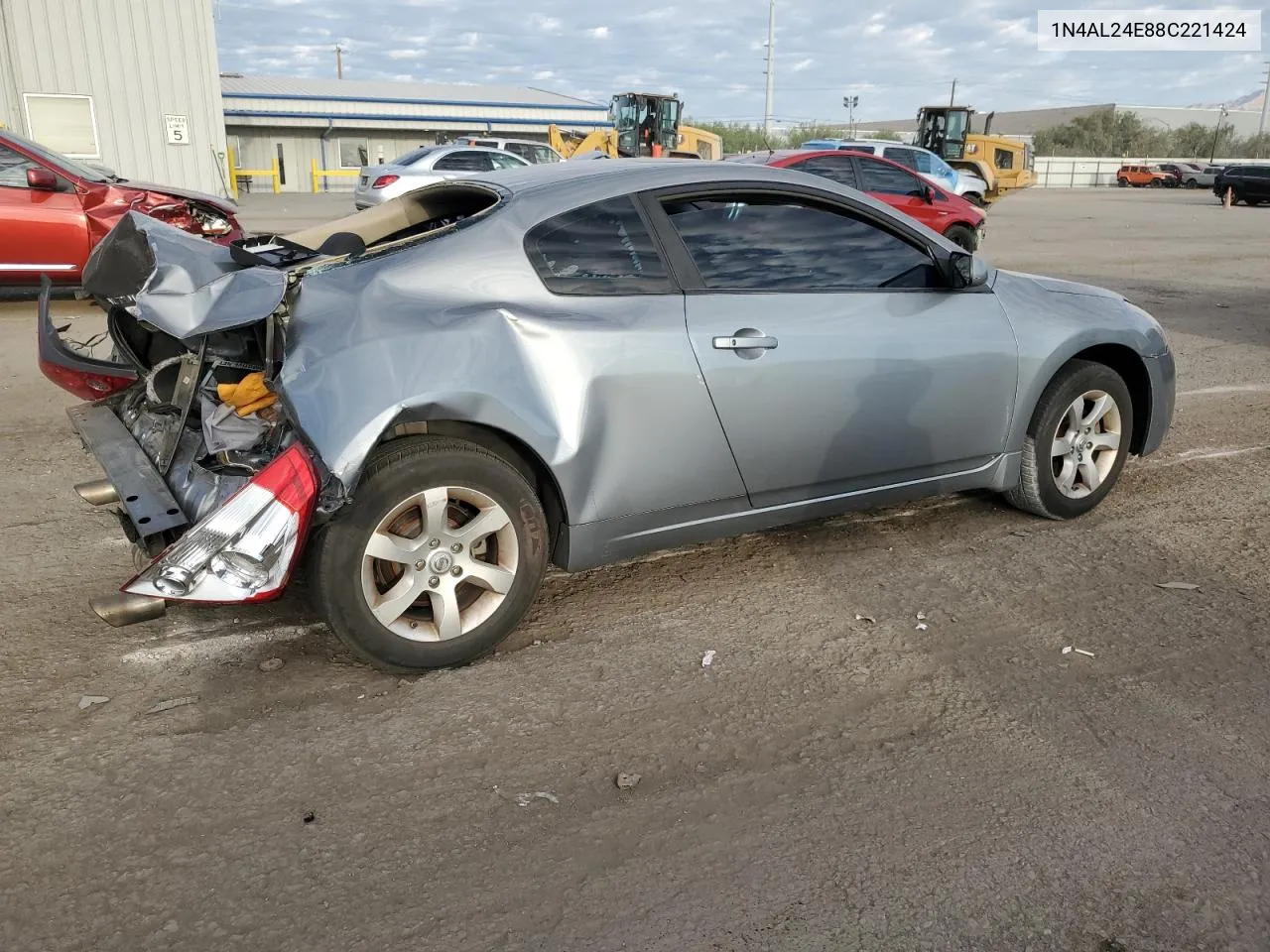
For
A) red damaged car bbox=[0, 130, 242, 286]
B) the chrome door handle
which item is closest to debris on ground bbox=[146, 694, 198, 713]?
the chrome door handle

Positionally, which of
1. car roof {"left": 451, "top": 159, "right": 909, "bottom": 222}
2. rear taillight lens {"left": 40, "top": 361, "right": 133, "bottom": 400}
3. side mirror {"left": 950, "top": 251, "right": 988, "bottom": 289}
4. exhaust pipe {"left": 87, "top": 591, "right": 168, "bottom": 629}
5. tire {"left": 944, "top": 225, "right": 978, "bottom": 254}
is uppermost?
car roof {"left": 451, "top": 159, "right": 909, "bottom": 222}

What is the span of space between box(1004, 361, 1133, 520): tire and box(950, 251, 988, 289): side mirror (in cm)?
67

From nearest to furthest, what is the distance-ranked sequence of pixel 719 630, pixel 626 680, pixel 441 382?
pixel 441 382 → pixel 626 680 → pixel 719 630

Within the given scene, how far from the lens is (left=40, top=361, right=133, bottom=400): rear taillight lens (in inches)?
168

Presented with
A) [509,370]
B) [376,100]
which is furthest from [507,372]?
[376,100]

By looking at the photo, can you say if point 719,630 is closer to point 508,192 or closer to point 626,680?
point 626,680

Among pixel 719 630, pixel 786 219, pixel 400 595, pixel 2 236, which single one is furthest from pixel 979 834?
pixel 2 236

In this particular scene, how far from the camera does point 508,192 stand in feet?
12.8

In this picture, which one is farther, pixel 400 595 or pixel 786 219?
pixel 786 219

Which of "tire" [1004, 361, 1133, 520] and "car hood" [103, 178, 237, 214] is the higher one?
"car hood" [103, 178, 237, 214]

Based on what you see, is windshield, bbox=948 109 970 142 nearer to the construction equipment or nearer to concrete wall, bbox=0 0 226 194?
the construction equipment

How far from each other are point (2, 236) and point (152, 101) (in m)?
15.2

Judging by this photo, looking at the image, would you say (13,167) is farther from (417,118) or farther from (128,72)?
(417,118)

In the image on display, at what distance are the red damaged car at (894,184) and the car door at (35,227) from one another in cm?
796
